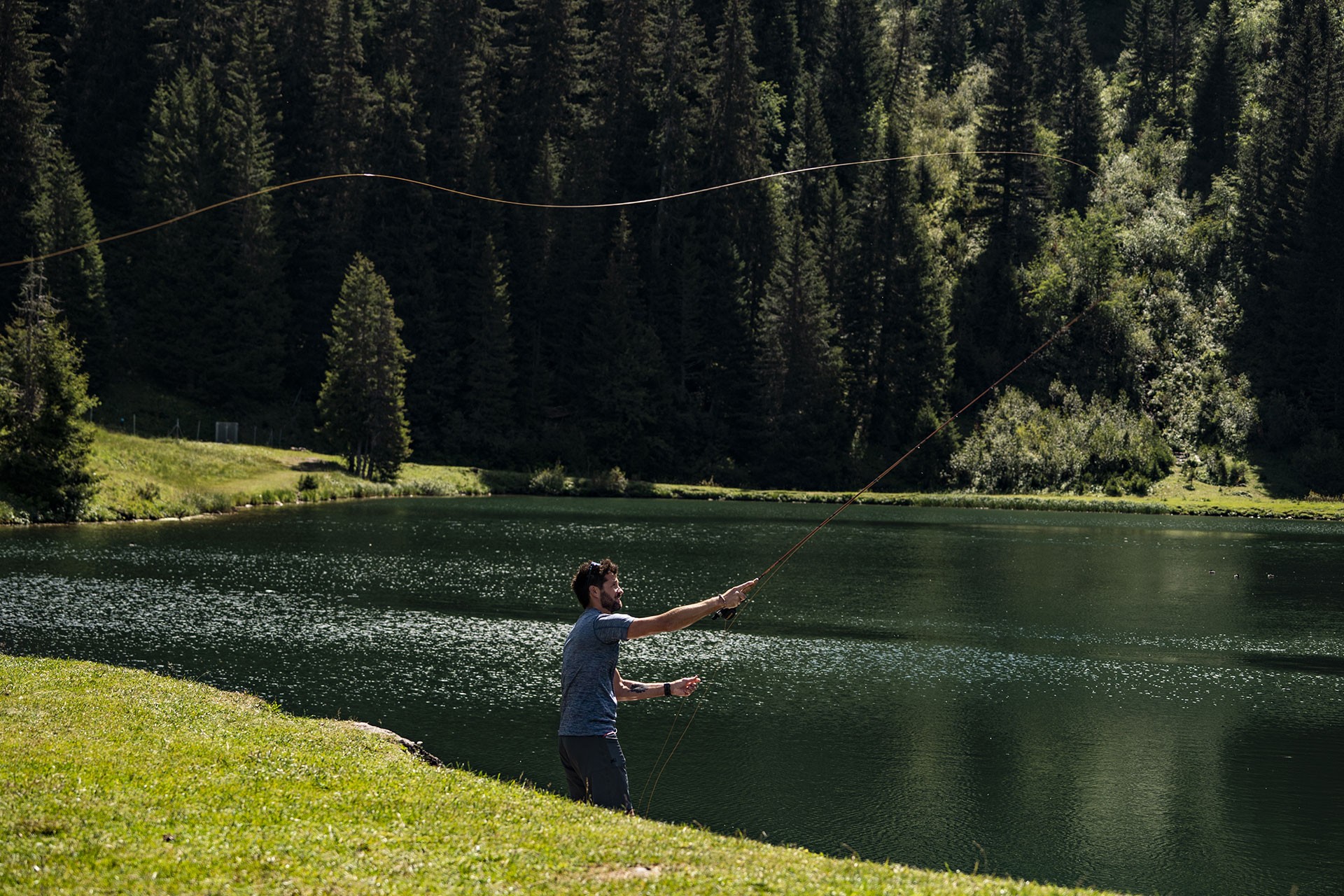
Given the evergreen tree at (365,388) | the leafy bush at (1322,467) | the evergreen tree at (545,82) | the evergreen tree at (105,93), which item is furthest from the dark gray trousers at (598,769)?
the evergreen tree at (105,93)

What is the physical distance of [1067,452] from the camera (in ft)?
281

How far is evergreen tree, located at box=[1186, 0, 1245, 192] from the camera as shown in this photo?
108m

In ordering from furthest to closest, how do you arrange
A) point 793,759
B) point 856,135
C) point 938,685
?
1. point 856,135
2. point 938,685
3. point 793,759

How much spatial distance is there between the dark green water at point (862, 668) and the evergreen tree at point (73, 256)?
35899 mm

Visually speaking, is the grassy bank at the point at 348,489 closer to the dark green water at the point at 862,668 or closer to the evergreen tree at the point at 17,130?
the dark green water at the point at 862,668

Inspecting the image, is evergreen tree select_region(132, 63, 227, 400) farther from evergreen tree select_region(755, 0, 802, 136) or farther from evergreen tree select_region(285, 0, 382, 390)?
evergreen tree select_region(755, 0, 802, 136)

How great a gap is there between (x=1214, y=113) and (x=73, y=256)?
3797 inches

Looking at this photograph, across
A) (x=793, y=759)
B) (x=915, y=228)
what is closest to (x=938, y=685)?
(x=793, y=759)

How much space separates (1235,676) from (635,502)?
177 ft

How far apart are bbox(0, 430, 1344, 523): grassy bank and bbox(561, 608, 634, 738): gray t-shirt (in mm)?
45957

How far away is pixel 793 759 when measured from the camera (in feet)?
62.3

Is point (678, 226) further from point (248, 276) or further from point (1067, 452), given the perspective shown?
point (1067, 452)

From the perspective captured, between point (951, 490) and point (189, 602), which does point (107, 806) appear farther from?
point (951, 490)

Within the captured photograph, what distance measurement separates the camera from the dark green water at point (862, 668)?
16.2 m
